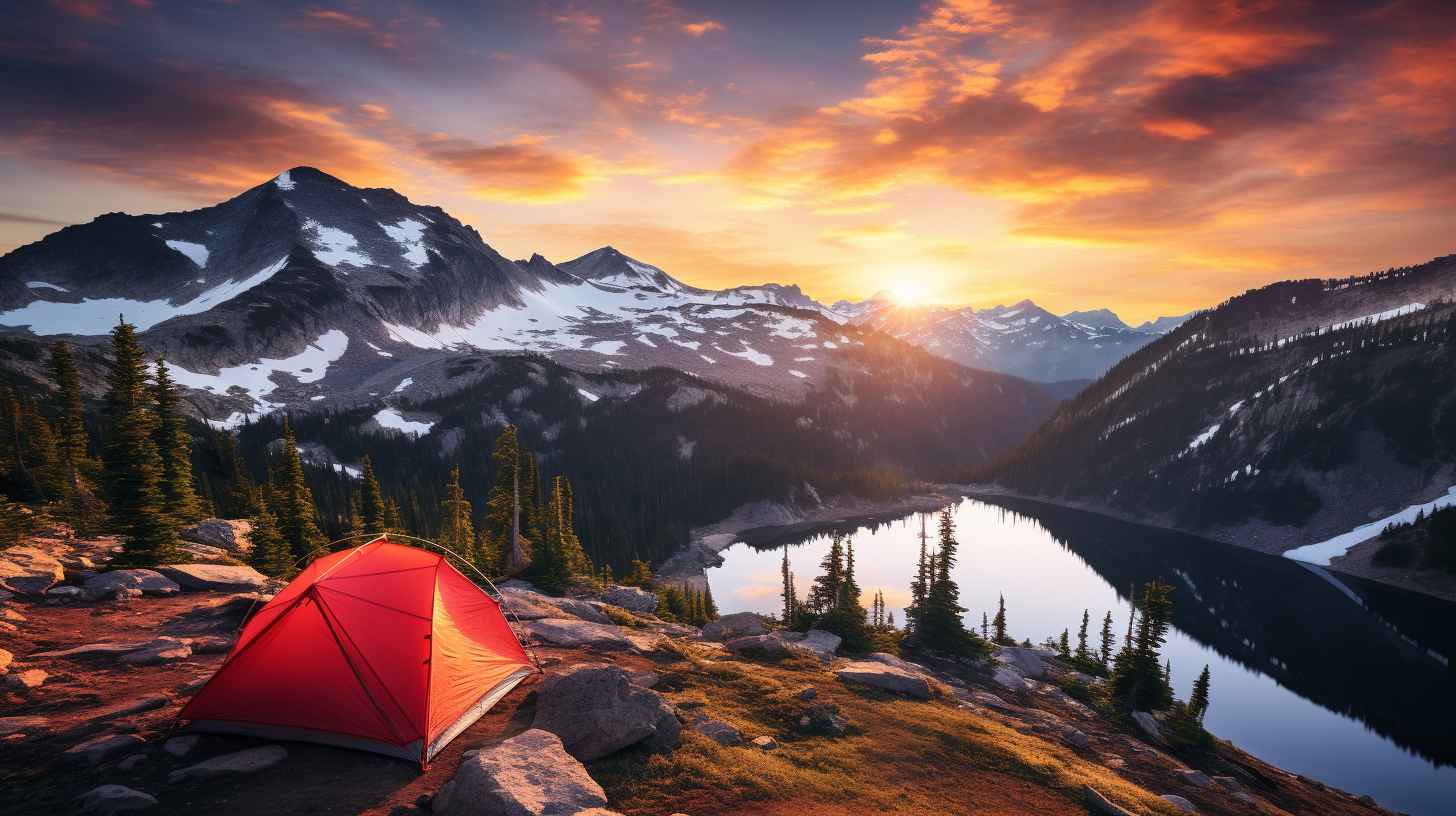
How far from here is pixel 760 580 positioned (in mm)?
124938

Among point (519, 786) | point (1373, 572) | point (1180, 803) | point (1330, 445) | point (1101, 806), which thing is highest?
point (1330, 445)

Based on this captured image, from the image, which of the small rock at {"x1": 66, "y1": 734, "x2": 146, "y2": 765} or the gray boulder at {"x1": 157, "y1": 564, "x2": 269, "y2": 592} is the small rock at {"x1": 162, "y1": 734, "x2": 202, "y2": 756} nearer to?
the small rock at {"x1": 66, "y1": 734, "x2": 146, "y2": 765}

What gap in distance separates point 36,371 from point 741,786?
201508 millimetres

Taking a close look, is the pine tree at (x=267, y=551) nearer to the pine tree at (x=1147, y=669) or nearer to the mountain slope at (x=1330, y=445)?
the pine tree at (x=1147, y=669)

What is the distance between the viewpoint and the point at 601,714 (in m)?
15.4

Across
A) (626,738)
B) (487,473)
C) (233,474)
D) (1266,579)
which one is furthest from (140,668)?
(1266,579)

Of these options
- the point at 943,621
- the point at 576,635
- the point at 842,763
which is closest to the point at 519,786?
→ the point at 842,763

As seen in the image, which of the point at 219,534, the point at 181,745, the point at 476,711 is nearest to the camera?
the point at 181,745

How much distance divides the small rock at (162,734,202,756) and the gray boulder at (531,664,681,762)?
7.37m

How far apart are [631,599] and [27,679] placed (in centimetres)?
3456

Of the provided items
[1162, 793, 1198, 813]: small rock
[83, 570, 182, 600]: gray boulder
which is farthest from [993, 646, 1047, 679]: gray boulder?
[83, 570, 182, 600]: gray boulder

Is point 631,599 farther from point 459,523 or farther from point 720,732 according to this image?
point 720,732

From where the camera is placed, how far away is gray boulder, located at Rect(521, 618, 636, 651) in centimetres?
2534

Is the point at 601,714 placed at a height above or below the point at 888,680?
above
